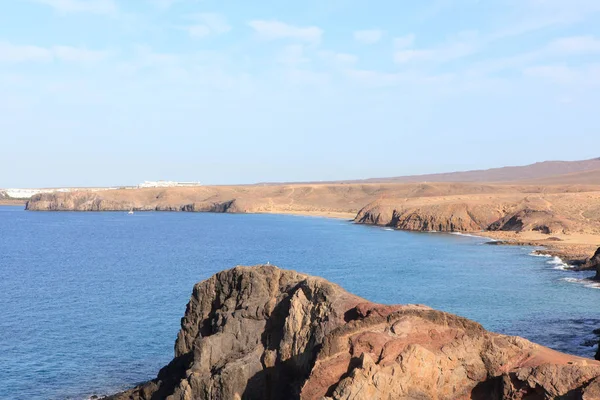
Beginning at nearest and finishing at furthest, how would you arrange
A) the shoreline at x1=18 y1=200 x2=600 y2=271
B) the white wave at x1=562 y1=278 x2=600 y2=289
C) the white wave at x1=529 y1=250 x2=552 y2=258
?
Answer: the white wave at x1=562 y1=278 x2=600 y2=289, the shoreline at x1=18 y1=200 x2=600 y2=271, the white wave at x1=529 y1=250 x2=552 y2=258

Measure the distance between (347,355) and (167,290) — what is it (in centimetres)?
3912

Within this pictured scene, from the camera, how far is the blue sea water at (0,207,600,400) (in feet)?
117

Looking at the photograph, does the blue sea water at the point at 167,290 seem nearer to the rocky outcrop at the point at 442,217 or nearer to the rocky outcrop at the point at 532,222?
the rocky outcrop at the point at 532,222

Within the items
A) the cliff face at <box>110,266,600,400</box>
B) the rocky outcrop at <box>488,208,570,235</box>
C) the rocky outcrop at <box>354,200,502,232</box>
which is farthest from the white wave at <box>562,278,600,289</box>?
the rocky outcrop at <box>354,200,502,232</box>

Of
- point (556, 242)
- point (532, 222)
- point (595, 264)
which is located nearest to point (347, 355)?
point (595, 264)

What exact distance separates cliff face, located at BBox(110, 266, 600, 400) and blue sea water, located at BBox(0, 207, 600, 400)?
1135cm

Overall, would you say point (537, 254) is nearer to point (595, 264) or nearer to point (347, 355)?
point (595, 264)

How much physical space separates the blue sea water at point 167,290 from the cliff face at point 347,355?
11350mm

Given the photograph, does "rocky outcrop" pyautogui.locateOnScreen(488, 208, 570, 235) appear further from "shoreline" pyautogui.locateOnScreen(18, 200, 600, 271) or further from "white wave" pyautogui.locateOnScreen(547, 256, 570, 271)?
"white wave" pyautogui.locateOnScreen(547, 256, 570, 271)

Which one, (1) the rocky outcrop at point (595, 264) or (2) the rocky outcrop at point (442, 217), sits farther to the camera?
(2) the rocky outcrop at point (442, 217)

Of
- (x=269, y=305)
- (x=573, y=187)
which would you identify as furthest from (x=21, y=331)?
(x=573, y=187)

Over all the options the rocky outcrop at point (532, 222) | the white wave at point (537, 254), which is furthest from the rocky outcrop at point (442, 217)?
the white wave at point (537, 254)

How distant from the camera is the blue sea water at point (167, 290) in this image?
35.6 metres

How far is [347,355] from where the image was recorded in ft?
61.4
